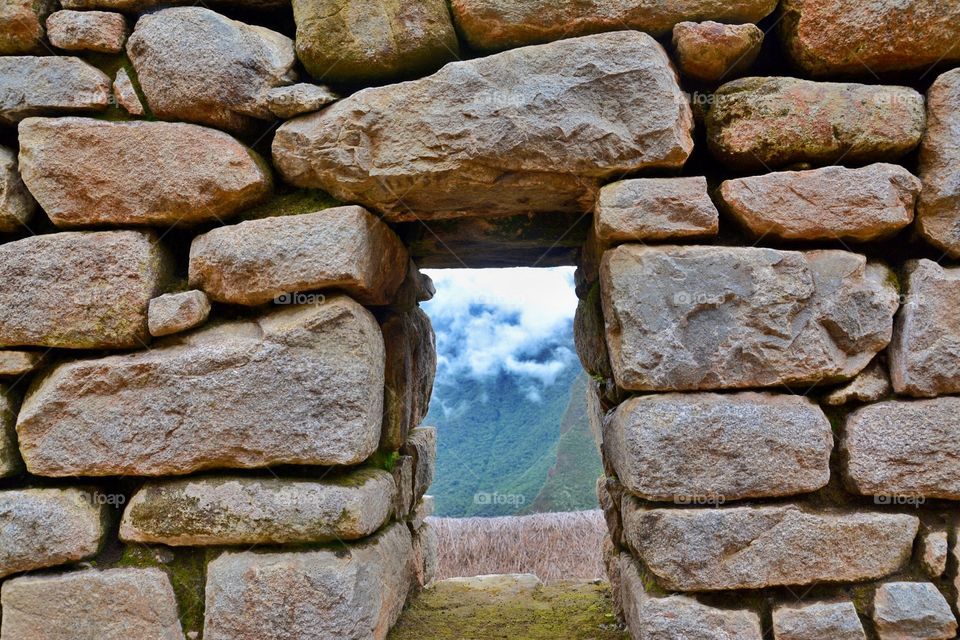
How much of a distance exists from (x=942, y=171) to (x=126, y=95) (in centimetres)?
268

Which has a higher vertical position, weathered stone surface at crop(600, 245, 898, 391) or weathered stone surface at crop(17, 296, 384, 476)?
weathered stone surface at crop(600, 245, 898, 391)

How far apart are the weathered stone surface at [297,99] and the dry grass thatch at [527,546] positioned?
10.1ft

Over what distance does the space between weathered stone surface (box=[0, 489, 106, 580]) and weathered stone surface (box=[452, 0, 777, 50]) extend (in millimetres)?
2028

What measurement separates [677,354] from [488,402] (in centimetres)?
426

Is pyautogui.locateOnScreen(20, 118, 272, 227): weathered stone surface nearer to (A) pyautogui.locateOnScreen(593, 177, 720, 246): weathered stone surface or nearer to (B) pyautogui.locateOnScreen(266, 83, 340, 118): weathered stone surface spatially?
(B) pyautogui.locateOnScreen(266, 83, 340, 118): weathered stone surface

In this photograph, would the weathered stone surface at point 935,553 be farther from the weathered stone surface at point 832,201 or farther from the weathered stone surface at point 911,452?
the weathered stone surface at point 832,201

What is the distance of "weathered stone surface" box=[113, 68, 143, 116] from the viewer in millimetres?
2076

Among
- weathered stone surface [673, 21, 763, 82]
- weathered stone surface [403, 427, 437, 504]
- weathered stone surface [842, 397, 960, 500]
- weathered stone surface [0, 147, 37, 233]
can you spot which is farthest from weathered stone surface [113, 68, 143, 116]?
weathered stone surface [842, 397, 960, 500]

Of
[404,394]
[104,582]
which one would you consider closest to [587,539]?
[404,394]

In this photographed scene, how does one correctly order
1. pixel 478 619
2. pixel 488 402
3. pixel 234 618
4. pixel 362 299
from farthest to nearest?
pixel 488 402
pixel 478 619
pixel 362 299
pixel 234 618

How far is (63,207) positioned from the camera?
79.6 inches

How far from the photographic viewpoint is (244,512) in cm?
189

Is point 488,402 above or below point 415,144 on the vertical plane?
below

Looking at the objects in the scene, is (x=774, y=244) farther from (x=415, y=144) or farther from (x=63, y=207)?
(x=63, y=207)
